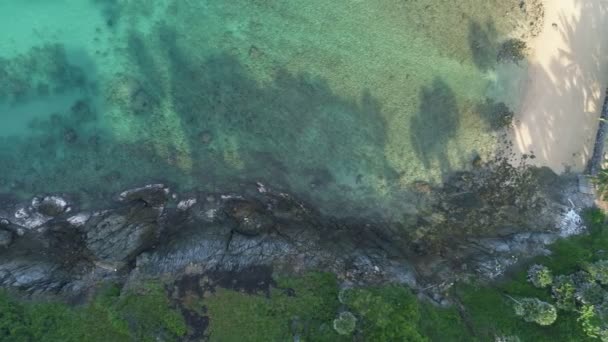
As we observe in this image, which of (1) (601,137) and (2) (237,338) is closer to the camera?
(2) (237,338)

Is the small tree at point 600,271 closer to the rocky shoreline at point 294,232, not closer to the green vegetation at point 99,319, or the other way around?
the rocky shoreline at point 294,232

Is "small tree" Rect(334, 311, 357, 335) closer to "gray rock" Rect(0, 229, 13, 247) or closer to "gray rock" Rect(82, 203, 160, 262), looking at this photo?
"gray rock" Rect(82, 203, 160, 262)

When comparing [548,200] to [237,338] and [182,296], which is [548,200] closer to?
[237,338]

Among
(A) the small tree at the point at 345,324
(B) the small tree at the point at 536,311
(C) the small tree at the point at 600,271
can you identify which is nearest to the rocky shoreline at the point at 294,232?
(B) the small tree at the point at 536,311

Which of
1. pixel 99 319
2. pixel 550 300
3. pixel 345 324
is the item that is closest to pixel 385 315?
pixel 345 324

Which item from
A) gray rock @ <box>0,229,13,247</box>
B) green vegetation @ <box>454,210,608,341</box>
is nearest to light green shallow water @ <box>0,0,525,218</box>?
gray rock @ <box>0,229,13,247</box>

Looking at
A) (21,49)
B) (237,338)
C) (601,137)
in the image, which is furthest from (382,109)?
(21,49)
